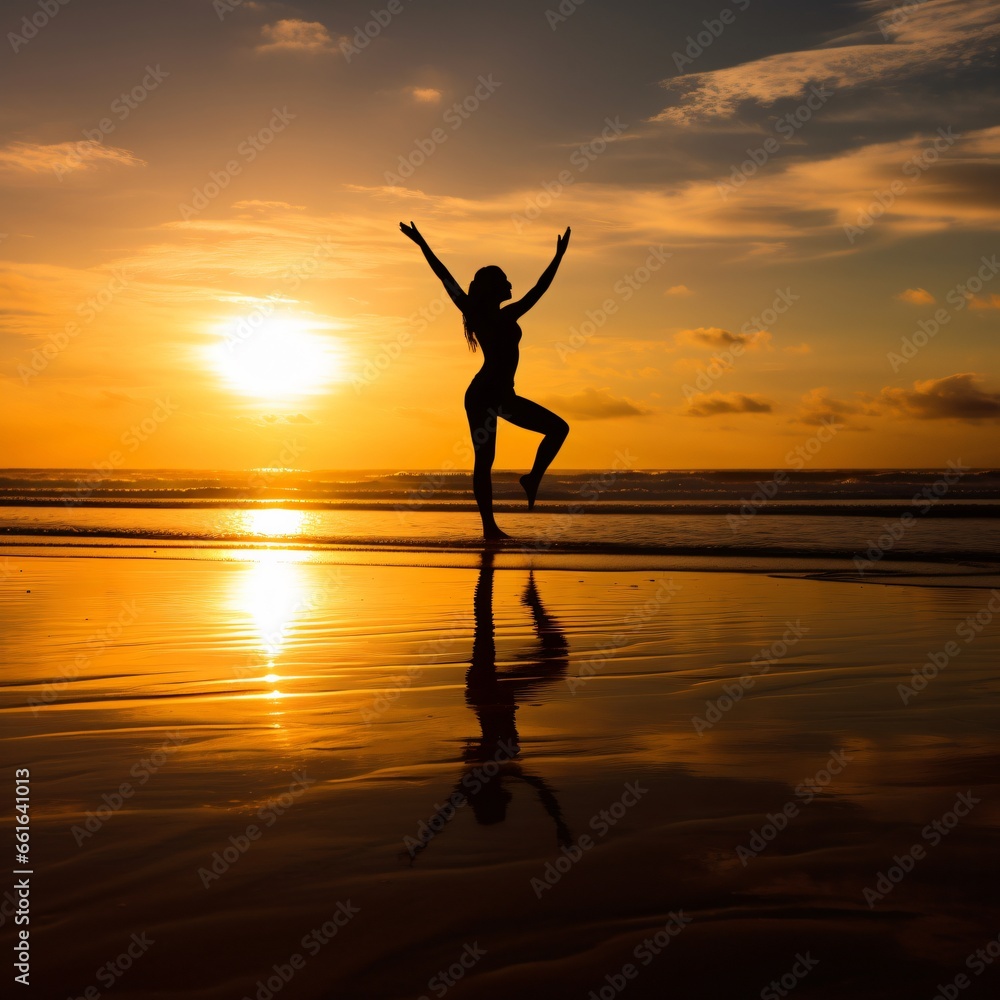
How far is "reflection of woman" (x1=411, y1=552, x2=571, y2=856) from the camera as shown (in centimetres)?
269

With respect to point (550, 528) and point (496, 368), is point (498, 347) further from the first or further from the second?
point (550, 528)

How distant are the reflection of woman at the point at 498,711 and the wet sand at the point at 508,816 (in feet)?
0.06

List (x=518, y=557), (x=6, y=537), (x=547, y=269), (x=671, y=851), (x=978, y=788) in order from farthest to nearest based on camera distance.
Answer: (x=6, y=537) → (x=518, y=557) → (x=547, y=269) → (x=978, y=788) → (x=671, y=851)

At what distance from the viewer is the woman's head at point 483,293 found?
10.7 metres

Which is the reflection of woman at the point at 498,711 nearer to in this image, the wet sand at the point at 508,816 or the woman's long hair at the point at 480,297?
the wet sand at the point at 508,816

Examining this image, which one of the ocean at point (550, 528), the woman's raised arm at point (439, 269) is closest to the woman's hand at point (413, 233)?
the woman's raised arm at point (439, 269)

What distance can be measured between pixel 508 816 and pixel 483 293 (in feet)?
28.8

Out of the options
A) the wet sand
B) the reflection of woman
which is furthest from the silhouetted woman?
the wet sand

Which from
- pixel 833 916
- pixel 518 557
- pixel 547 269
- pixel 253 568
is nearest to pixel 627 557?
pixel 518 557

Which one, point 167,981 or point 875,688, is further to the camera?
point 875,688

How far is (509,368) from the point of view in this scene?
10.9 m

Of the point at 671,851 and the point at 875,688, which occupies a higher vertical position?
the point at 671,851

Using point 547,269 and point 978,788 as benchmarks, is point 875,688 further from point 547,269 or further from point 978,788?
point 547,269

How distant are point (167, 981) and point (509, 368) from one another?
9487 mm
